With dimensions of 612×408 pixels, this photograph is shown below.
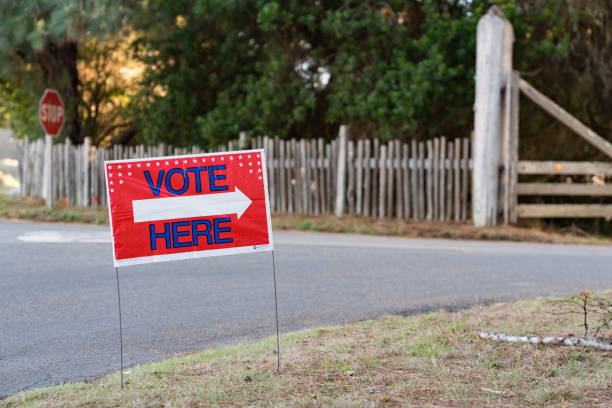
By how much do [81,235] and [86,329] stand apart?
20.6 ft

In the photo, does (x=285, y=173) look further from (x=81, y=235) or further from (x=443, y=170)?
(x=81, y=235)

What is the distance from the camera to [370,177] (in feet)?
51.3

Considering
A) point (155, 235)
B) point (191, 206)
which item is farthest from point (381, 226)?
point (155, 235)

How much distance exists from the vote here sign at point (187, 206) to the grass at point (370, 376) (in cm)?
82

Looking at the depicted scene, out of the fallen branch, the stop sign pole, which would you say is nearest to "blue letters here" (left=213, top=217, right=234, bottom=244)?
the fallen branch

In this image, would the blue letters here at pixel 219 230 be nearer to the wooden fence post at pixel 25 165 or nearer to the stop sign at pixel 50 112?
the stop sign at pixel 50 112

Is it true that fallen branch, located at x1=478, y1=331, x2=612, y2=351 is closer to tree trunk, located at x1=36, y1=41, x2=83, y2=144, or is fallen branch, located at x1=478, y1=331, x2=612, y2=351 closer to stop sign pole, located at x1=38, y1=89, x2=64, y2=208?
stop sign pole, located at x1=38, y1=89, x2=64, y2=208

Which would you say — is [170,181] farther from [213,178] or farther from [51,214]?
[51,214]

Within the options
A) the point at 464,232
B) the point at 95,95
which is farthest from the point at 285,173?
the point at 95,95

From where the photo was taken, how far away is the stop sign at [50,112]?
16.6 meters

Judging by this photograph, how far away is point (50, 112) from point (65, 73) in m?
3.92

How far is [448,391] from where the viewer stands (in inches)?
163

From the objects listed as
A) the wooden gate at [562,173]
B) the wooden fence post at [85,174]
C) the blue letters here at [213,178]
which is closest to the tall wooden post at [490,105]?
the wooden gate at [562,173]

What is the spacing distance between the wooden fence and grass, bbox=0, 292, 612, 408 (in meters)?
8.92
